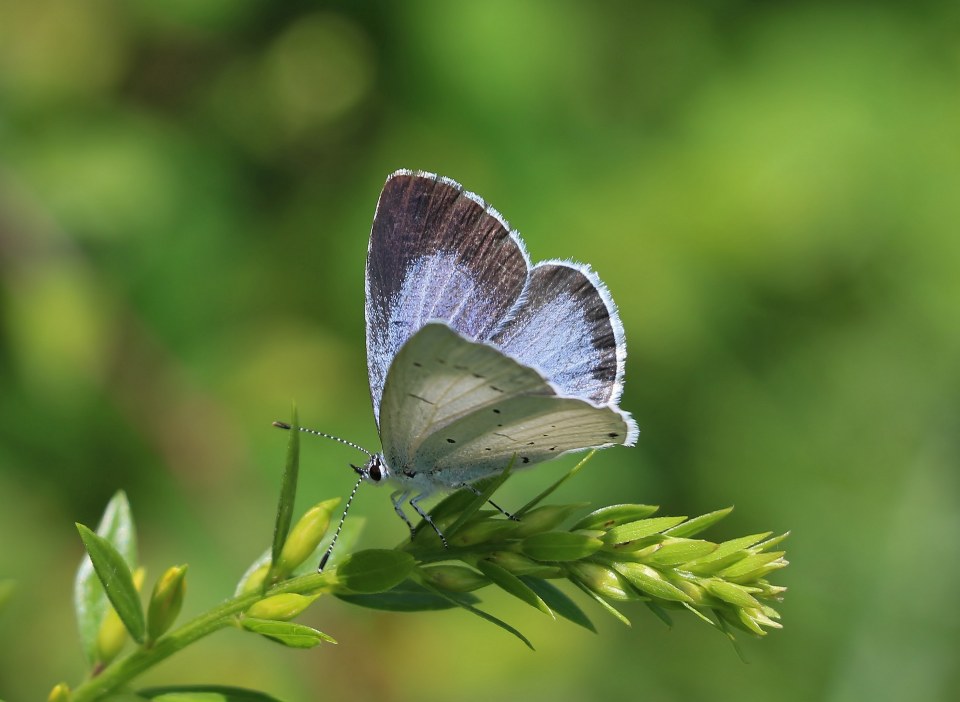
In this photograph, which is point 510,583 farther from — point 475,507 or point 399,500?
point 399,500

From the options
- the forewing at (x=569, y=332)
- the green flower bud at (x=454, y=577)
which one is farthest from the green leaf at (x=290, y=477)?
the forewing at (x=569, y=332)

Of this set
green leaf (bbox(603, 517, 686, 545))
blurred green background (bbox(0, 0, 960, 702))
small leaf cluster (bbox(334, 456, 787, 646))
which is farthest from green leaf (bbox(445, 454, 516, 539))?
blurred green background (bbox(0, 0, 960, 702))

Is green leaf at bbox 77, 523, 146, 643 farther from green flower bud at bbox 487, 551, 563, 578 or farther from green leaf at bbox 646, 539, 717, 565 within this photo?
green leaf at bbox 646, 539, 717, 565

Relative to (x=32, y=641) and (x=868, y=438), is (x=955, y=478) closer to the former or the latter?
(x=868, y=438)

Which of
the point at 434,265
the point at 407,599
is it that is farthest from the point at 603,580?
the point at 434,265

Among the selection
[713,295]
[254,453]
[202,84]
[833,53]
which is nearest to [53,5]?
[202,84]

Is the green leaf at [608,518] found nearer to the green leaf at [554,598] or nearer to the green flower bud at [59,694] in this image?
the green leaf at [554,598]
